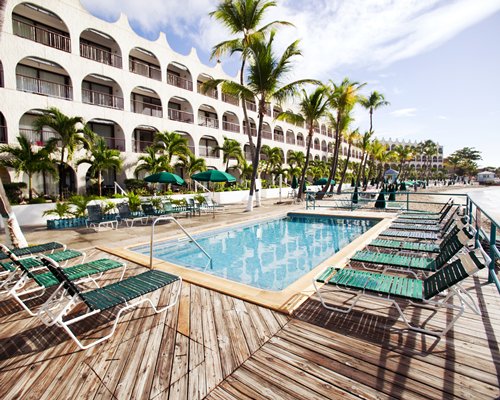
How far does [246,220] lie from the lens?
12.8m

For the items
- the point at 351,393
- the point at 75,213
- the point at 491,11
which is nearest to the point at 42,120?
the point at 75,213

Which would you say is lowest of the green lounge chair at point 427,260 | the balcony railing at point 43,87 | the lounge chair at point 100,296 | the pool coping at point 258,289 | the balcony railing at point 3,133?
the pool coping at point 258,289

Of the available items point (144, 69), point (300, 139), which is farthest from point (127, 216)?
point (300, 139)

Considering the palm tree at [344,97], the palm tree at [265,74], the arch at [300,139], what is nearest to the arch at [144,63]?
the palm tree at [265,74]

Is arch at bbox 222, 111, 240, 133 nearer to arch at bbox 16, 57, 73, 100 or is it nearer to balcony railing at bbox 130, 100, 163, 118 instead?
balcony railing at bbox 130, 100, 163, 118

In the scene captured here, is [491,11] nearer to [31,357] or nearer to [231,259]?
[231,259]

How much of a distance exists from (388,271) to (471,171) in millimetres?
126042

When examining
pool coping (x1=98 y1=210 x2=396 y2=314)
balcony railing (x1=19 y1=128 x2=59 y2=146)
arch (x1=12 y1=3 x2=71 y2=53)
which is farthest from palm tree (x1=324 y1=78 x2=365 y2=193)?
balcony railing (x1=19 y1=128 x2=59 y2=146)

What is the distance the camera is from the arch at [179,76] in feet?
84.7

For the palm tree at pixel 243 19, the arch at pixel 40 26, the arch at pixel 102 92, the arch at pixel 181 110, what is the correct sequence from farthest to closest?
the arch at pixel 181 110, the arch at pixel 102 92, the arch at pixel 40 26, the palm tree at pixel 243 19

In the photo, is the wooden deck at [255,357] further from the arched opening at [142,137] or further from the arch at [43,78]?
the arched opening at [142,137]

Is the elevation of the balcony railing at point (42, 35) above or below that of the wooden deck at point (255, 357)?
above

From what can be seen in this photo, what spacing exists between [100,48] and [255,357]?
2545 cm

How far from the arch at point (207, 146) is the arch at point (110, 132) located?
8.37 metres
